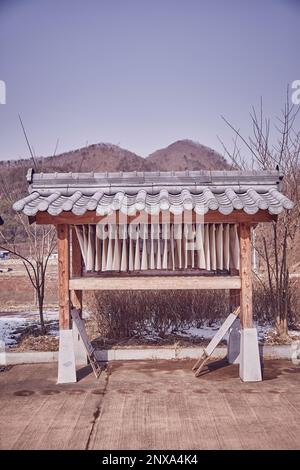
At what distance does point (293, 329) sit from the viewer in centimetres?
979

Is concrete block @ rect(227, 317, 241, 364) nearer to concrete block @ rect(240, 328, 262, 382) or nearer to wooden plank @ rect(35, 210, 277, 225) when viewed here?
concrete block @ rect(240, 328, 262, 382)

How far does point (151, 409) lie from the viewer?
A: 17.2ft

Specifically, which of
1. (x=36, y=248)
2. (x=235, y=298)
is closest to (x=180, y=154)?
(x=36, y=248)

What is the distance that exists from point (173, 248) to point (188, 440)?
116 inches

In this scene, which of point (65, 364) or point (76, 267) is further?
point (76, 267)

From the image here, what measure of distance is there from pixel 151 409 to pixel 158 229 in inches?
99.6

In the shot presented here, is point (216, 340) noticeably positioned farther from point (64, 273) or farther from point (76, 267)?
point (76, 267)

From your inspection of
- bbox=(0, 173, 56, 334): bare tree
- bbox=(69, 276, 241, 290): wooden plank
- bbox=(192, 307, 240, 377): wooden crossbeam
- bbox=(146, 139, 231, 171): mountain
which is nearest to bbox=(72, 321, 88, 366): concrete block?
bbox=(69, 276, 241, 290): wooden plank

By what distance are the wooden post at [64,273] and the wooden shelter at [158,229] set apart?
0.01 meters

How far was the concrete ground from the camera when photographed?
4391mm

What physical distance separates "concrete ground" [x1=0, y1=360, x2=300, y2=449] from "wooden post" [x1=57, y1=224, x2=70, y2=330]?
91cm

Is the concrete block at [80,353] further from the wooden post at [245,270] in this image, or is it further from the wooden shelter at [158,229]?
the wooden post at [245,270]

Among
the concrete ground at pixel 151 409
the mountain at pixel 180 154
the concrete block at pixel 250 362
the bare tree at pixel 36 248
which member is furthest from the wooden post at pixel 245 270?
the mountain at pixel 180 154
